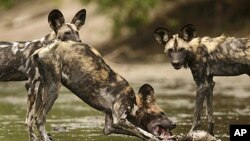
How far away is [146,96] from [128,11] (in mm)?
18157

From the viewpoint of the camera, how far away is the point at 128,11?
27875 millimetres

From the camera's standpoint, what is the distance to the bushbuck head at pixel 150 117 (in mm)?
9781

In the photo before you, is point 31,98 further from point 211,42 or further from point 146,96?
point 211,42

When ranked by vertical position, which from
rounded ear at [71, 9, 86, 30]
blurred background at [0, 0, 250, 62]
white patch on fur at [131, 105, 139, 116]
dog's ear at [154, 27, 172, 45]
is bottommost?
white patch on fur at [131, 105, 139, 116]

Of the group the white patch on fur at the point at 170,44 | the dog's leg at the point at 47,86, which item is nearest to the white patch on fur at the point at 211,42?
the white patch on fur at the point at 170,44

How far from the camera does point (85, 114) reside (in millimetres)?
13992

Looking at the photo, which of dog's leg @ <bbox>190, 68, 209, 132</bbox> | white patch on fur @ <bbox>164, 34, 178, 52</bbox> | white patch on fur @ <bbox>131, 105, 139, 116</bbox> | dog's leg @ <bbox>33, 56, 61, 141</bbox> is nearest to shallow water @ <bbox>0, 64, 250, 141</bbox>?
dog's leg @ <bbox>190, 68, 209, 132</bbox>

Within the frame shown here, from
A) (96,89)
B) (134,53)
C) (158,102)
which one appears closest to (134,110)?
(96,89)

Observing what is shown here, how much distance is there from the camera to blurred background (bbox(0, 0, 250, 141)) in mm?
12617

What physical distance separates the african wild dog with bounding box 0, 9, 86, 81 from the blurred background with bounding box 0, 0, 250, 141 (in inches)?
30.8

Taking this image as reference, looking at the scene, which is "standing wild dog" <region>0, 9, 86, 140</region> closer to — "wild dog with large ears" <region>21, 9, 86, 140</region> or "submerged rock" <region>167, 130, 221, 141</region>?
"wild dog with large ears" <region>21, 9, 86, 140</region>

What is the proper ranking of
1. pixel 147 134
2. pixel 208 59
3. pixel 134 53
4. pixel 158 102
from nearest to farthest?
pixel 147 134 → pixel 208 59 → pixel 158 102 → pixel 134 53

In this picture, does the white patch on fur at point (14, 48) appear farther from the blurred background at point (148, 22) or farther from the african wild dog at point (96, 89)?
the blurred background at point (148, 22)

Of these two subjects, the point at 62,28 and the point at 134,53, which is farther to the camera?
the point at 134,53
